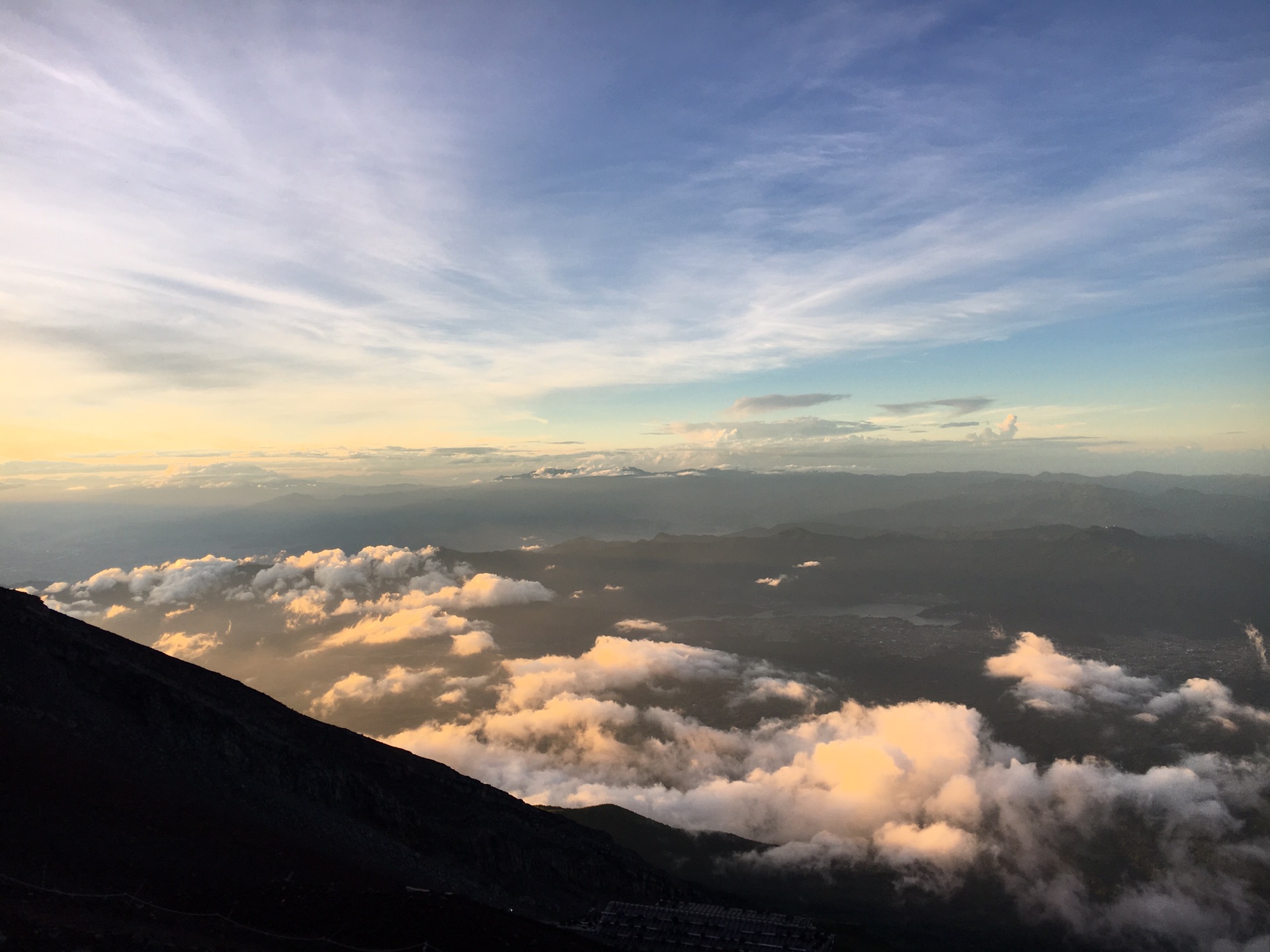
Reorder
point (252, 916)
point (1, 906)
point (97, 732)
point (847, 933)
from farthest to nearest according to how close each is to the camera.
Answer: point (847, 933) < point (97, 732) < point (252, 916) < point (1, 906)

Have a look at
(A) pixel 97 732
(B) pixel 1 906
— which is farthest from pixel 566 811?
(B) pixel 1 906

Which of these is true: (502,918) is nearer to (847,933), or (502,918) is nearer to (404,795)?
(404,795)

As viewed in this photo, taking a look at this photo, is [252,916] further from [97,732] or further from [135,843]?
[97,732]

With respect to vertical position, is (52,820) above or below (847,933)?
above

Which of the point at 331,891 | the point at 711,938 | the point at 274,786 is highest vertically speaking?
the point at 331,891

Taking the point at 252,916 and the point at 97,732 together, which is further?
the point at 97,732

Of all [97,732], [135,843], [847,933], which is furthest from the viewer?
[847,933]
